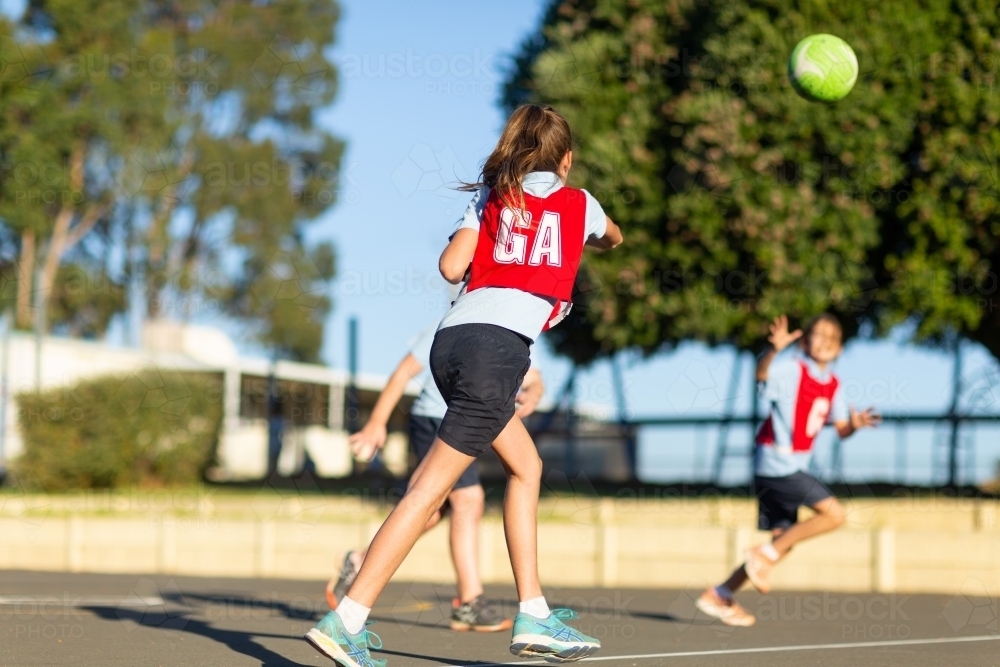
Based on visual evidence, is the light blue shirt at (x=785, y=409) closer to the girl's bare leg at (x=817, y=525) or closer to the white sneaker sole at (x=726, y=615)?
the girl's bare leg at (x=817, y=525)

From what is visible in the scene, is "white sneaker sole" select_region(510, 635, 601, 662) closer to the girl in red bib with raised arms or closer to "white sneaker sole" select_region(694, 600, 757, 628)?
the girl in red bib with raised arms

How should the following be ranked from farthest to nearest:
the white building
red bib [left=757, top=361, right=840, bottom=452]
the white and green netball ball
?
1. the white building
2. the white and green netball ball
3. red bib [left=757, top=361, right=840, bottom=452]

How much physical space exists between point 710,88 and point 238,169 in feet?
83.5

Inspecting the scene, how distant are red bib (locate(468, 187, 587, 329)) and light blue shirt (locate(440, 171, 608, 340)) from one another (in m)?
0.02

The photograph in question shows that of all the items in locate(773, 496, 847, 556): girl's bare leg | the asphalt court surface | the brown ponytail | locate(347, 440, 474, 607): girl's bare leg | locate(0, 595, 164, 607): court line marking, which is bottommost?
locate(0, 595, 164, 607): court line marking

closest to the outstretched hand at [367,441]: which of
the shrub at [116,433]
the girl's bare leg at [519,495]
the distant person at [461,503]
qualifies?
the distant person at [461,503]

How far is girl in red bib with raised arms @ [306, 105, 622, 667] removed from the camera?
164 inches

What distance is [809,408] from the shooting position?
7141mm

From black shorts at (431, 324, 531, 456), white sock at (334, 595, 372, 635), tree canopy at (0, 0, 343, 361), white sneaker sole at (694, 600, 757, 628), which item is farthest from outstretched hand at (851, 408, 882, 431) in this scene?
tree canopy at (0, 0, 343, 361)

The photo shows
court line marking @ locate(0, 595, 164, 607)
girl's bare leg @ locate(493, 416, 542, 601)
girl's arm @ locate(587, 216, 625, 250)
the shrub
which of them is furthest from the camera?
the shrub

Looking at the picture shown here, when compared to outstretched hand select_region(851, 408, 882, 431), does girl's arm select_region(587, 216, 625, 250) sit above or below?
above

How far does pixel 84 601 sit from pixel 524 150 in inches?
212

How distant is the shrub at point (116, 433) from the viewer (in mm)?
21797

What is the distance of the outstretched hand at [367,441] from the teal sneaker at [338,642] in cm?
172
